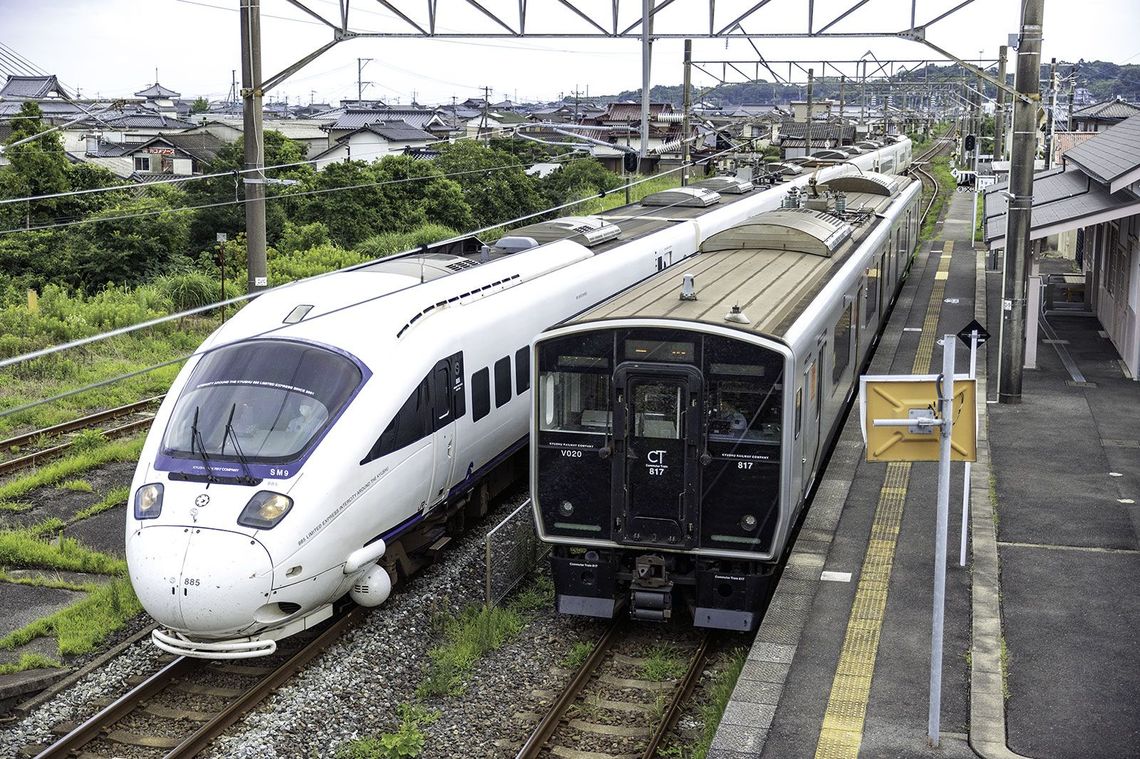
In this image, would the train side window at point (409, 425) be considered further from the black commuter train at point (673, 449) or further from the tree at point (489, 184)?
the tree at point (489, 184)

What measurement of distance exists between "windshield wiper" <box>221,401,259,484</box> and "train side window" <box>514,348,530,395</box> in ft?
12.0

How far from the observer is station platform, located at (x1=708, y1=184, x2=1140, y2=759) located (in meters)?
7.75

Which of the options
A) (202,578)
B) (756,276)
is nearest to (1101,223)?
(756,276)

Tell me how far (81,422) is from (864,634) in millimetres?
11688

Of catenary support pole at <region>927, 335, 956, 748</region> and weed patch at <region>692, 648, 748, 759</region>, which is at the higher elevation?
catenary support pole at <region>927, 335, 956, 748</region>

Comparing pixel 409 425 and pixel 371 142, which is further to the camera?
pixel 371 142

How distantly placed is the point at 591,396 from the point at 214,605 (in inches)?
129

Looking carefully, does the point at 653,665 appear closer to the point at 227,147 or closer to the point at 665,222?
the point at 665,222

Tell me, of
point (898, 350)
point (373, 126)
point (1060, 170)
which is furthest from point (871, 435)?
point (373, 126)

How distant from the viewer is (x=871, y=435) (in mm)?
7250

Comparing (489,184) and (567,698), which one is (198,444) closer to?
(567,698)

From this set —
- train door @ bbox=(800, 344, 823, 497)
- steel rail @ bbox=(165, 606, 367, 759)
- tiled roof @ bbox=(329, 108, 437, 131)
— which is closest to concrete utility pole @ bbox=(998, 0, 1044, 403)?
train door @ bbox=(800, 344, 823, 497)

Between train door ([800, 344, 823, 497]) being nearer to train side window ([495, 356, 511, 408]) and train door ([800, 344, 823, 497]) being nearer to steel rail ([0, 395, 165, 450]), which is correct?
train side window ([495, 356, 511, 408])

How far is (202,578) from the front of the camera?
8.63m
